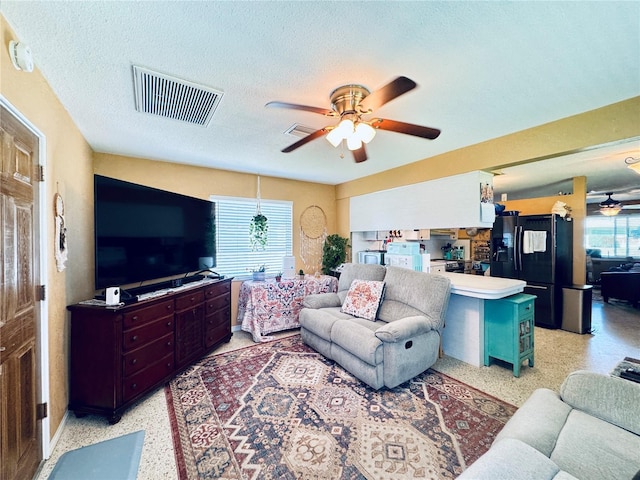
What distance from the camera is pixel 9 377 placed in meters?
1.35

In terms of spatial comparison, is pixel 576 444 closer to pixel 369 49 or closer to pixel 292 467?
pixel 292 467

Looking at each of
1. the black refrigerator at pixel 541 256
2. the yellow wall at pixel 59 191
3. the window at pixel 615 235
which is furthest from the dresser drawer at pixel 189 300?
the window at pixel 615 235

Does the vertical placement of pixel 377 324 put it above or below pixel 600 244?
below

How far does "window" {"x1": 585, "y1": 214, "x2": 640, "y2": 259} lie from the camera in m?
7.60

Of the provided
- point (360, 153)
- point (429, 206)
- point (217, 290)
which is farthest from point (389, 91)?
point (217, 290)

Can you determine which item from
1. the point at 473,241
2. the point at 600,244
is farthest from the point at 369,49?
the point at 600,244

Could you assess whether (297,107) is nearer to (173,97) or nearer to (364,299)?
(173,97)

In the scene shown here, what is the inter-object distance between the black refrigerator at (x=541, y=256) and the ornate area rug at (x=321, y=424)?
2660 millimetres

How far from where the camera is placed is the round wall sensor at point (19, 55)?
1287 mm

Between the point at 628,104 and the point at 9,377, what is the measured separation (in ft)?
14.5

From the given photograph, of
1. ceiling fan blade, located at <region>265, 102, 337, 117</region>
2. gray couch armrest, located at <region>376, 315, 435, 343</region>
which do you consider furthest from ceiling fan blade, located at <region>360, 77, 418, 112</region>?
gray couch armrest, located at <region>376, 315, 435, 343</region>

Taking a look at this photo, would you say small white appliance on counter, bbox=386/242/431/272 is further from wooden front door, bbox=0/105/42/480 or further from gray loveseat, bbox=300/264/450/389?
wooden front door, bbox=0/105/42/480

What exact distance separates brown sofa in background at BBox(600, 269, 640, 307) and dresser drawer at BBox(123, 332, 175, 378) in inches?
318

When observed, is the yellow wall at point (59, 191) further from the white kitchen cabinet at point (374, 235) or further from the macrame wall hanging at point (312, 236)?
the white kitchen cabinet at point (374, 235)
